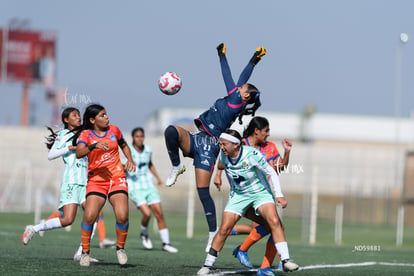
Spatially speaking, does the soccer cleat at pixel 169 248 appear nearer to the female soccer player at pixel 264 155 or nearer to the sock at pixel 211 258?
the female soccer player at pixel 264 155

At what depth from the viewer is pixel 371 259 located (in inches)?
599

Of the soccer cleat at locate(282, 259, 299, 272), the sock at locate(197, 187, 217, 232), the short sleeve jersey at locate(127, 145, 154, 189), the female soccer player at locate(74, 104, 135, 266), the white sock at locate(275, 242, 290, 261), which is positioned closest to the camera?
the soccer cleat at locate(282, 259, 299, 272)

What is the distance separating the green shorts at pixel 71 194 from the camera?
12039 mm

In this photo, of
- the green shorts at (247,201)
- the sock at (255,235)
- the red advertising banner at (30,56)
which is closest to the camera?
the green shorts at (247,201)

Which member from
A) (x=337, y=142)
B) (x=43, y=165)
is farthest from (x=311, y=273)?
(x=337, y=142)

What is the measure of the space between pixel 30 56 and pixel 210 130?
51989mm

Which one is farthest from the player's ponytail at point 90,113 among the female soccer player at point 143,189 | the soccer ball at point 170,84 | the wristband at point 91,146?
the female soccer player at point 143,189

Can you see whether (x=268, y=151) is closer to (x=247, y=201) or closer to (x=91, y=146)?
(x=247, y=201)

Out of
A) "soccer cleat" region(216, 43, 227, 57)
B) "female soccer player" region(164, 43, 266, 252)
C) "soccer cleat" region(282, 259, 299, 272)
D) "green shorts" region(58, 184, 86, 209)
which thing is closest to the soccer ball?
"female soccer player" region(164, 43, 266, 252)

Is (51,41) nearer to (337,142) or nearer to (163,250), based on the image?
(337,142)

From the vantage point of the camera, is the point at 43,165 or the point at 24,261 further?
the point at 43,165

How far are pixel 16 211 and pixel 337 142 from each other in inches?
1540

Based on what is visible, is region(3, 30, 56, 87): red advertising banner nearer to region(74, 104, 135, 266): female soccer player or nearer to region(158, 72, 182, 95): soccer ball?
region(158, 72, 182, 95): soccer ball

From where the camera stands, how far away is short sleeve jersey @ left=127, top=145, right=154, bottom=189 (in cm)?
1661
